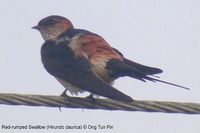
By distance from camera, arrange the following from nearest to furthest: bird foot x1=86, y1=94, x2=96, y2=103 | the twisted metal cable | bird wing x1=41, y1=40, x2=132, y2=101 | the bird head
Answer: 1. the twisted metal cable
2. bird foot x1=86, y1=94, x2=96, y2=103
3. bird wing x1=41, y1=40, x2=132, y2=101
4. the bird head

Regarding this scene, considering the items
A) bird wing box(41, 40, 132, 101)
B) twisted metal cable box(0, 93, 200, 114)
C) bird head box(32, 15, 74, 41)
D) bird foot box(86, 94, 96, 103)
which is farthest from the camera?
bird head box(32, 15, 74, 41)

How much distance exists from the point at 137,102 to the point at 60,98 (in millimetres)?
317

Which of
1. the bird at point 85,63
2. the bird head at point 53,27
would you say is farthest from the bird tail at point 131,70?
the bird head at point 53,27

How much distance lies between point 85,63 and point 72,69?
0.12 metres

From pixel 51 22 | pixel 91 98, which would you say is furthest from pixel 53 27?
pixel 91 98

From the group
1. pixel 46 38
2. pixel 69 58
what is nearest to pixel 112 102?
pixel 69 58

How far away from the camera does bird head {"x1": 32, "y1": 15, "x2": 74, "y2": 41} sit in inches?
159

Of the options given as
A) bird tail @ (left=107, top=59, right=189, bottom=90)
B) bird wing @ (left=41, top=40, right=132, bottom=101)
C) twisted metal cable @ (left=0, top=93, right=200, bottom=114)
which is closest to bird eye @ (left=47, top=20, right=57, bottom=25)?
bird wing @ (left=41, top=40, right=132, bottom=101)

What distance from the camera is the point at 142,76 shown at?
10.7 feet

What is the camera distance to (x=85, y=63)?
3500 mm

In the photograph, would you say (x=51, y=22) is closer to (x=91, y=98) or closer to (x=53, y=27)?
(x=53, y=27)

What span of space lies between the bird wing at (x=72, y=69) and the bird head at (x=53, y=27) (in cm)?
10

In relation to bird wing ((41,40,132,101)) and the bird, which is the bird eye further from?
bird wing ((41,40,132,101))

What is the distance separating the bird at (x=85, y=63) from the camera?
131 inches
